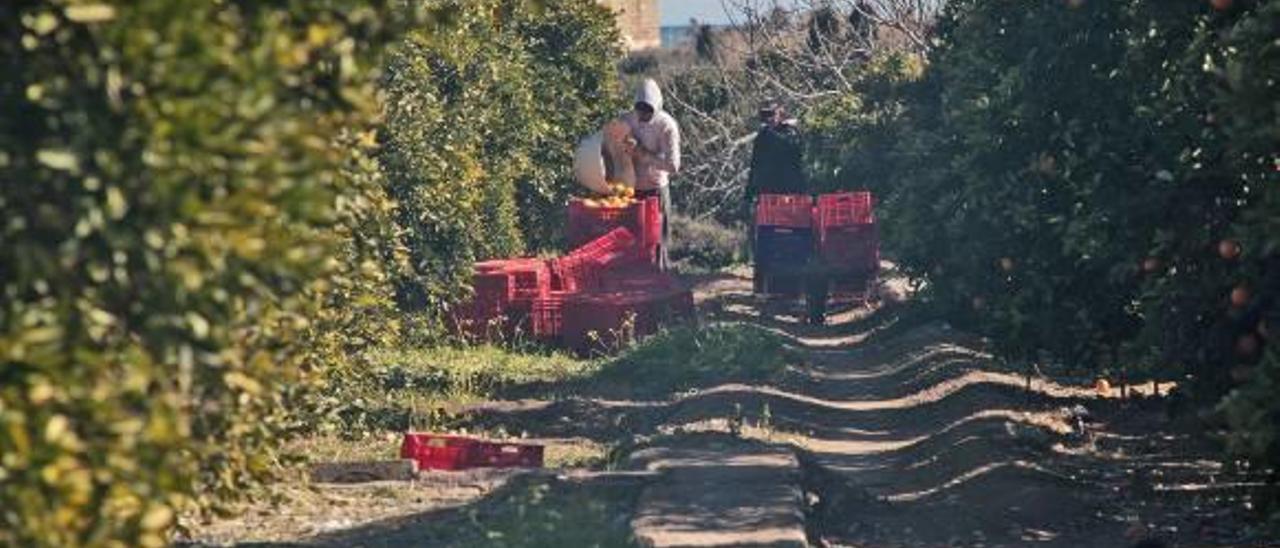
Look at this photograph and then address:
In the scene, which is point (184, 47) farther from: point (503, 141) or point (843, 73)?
point (843, 73)

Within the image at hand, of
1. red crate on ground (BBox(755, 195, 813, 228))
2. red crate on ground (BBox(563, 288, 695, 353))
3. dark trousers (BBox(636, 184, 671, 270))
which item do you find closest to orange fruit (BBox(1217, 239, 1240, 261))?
red crate on ground (BBox(563, 288, 695, 353))

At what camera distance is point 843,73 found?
34062 millimetres

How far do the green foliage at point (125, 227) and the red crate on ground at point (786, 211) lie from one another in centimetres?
1772

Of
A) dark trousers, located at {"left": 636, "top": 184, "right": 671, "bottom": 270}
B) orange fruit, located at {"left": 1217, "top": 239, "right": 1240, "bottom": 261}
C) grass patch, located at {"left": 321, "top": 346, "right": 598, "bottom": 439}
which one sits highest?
orange fruit, located at {"left": 1217, "top": 239, "right": 1240, "bottom": 261}

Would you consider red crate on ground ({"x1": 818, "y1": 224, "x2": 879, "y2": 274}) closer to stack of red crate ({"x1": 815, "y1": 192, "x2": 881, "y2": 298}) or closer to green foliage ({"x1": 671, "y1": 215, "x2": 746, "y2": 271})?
stack of red crate ({"x1": 815, "y1": 192, "x2": 881, "y2": 298})

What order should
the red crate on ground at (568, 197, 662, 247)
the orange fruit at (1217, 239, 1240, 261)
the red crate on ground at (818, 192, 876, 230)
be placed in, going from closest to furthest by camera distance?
the orange fruit at (1217, 239, 1240, 261)
the red crate on ground at (568, 197, 662, 247)
the red crate on ground at (818, 192, 876, 230)

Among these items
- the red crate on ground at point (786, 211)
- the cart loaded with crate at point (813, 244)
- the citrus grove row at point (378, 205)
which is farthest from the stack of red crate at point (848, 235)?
the citrus grove row at point (378, 205)

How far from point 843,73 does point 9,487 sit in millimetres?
28262

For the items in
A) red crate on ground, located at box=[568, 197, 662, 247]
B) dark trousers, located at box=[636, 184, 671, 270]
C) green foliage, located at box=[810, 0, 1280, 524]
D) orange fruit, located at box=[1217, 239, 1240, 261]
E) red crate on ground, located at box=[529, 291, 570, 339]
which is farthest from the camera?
dark trousers, located at box=[636, 184, 671, 270]

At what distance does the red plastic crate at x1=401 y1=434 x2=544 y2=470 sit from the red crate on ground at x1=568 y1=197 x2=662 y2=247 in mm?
7848

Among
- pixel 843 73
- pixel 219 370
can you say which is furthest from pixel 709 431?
pixel 843 73

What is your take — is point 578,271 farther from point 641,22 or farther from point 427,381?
point 641,22

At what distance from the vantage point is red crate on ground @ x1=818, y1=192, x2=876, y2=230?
2427 centimetres

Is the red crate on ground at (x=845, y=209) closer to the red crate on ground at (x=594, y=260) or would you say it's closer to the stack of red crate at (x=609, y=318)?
the red crate on ground at (x=594, y=260)
